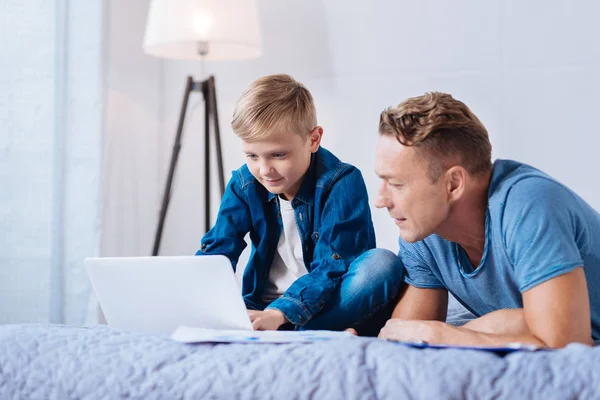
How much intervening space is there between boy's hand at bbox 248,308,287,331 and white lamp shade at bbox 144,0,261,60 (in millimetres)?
1593

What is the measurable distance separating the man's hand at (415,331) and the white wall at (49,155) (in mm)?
1771

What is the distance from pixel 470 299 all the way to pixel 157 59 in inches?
94.7

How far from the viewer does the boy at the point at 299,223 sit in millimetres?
1512

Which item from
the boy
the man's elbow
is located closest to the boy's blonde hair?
the boy

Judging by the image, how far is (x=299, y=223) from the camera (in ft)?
5.71

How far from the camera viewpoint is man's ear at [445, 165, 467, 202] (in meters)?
1.24

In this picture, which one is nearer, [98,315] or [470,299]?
[470,299]

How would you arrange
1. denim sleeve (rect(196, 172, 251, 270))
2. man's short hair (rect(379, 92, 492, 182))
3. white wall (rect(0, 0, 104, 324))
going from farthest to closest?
white wall (rect(0, 0, 104, 324)) → denim sleeve (rect(196, 172, 251, 270)) → man's short hair (rect(379, 92, 492, 182))

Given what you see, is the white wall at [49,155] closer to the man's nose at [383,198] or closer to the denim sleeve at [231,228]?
the denim sleeve at [231,228]

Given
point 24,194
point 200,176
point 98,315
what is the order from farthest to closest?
1. point 200,176
2. point 98,315
3. point 24,194

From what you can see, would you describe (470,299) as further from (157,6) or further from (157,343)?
(157,6)

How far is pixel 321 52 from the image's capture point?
3.27 meters

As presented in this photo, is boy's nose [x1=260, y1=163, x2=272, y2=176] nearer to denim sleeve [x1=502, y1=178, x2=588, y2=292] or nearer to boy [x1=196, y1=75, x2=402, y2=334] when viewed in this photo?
boy [x1=196, y1=75, x2=402, y2=334]

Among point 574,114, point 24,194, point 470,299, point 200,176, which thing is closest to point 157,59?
point 200,176
